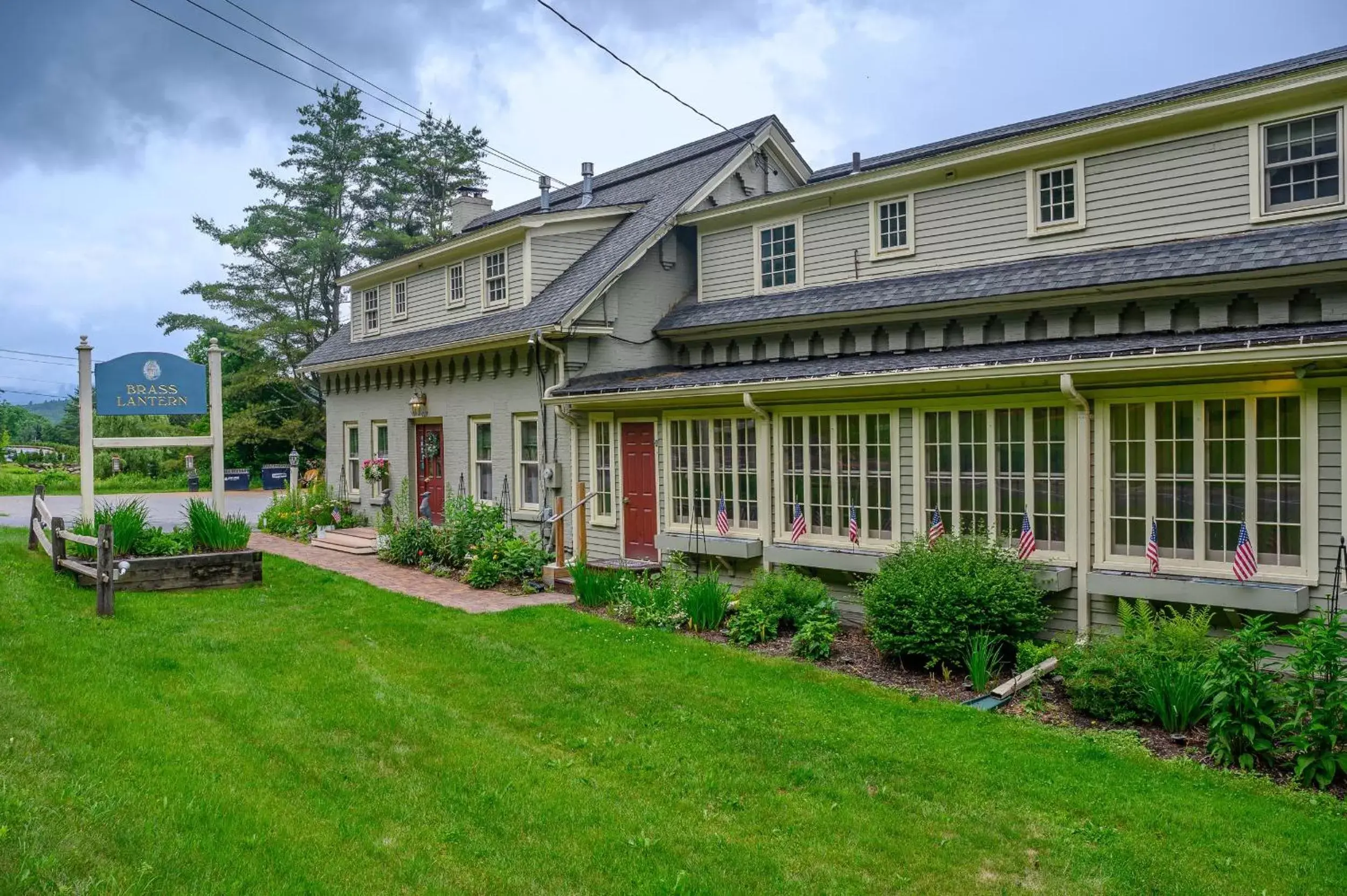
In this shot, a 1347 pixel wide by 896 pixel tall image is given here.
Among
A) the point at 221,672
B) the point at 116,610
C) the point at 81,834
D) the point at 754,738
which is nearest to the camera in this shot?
the point at 81,834

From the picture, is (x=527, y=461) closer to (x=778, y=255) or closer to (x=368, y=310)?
(x=778, y=255)

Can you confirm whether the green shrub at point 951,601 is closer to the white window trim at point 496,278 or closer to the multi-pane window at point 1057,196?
the multi-pane window at point 1057,196

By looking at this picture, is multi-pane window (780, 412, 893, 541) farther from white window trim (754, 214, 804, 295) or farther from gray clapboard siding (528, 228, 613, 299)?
gray clapboard siding (528, 228, 613, 299)

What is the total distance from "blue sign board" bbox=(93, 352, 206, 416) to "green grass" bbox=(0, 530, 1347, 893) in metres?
4.89

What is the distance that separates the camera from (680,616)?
10383 millimetres

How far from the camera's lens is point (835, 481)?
35.3 feet

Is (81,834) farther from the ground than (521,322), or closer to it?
closer to it

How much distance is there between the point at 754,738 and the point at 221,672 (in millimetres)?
4539

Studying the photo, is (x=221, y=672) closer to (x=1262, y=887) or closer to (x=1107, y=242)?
(x=1262, y=887)

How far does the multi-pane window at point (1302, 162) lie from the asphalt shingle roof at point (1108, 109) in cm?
56

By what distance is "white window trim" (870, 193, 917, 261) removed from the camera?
12.0 m

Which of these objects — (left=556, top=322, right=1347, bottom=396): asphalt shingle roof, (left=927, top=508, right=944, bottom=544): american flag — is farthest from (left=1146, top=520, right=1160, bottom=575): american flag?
(left=927, top=508, right=944, bottom=544): american flag

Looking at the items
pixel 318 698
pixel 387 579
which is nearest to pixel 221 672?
pixel 318 698

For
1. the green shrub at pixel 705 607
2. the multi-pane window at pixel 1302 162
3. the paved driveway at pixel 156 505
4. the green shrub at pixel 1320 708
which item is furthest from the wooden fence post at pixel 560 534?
the paved driveway at pixel 156 505
